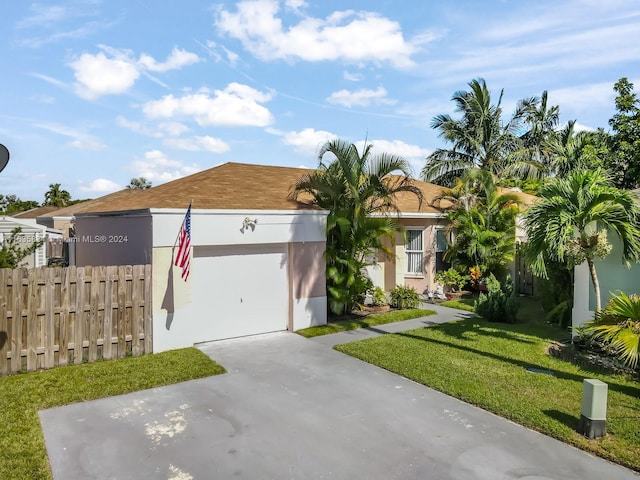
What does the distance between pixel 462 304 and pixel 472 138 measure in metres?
13.4

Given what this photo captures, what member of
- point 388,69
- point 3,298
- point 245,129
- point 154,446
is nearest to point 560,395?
point 154,446

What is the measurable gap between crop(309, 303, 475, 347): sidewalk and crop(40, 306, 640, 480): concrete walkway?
2705mm

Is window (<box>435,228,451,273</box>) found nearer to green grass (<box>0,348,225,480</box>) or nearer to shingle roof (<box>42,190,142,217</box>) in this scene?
green grass (<box>0,348,225,480</box>)

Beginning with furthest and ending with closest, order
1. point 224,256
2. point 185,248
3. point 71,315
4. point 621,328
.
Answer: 1. point 224,256
2. point 185,248
3. point 71,315
4. point 621,328

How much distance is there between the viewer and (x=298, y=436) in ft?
18.7

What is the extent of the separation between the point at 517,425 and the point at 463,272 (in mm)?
11433

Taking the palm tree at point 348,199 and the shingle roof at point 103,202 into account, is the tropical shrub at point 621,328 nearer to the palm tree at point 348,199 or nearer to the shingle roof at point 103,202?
the palm tree at point 348,199

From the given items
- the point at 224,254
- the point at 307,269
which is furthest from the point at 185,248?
the point at 307,269

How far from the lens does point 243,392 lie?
7.22 meters

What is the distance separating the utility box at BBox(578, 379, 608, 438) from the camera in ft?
18.0

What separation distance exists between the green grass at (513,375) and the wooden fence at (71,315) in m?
4.67

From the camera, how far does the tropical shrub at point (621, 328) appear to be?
731 centimetres

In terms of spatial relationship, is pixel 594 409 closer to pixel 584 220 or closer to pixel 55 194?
pixel 584 220

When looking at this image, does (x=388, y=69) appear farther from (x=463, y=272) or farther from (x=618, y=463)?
(x=618, y=463)
